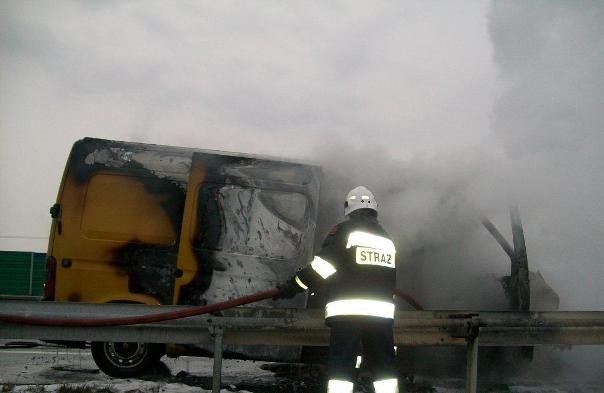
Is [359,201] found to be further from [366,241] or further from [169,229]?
[169,229]

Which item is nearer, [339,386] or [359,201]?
[339,386]

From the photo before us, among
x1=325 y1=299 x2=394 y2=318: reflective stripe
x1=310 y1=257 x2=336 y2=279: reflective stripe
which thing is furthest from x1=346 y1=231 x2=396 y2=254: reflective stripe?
x1=325 y1=299 x2=394 y2=318: reflective stripe

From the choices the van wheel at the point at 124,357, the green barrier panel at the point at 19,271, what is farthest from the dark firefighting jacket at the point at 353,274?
the green barrier panel at the point at 19,271

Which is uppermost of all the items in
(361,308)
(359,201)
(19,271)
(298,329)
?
(359,201)

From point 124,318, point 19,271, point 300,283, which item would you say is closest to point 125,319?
point 124,318

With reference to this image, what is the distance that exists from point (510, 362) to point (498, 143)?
2.56 meters

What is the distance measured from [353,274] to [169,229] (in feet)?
7.75

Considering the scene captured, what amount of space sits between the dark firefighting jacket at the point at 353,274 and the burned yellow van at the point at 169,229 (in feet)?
5.38

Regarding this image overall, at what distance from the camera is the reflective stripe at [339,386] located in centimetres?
317

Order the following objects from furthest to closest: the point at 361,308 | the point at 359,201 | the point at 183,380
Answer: the point at 183,380, the point at 359,201, the point at 361,308

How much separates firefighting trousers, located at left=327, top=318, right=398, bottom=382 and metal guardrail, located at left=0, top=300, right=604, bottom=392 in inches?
15.2

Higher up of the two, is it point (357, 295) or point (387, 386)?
point (357, 295)

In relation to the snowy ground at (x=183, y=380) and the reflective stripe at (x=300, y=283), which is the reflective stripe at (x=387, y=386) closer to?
the reflective stripe at (x=300, y=283)

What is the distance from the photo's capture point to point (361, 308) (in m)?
3.29
